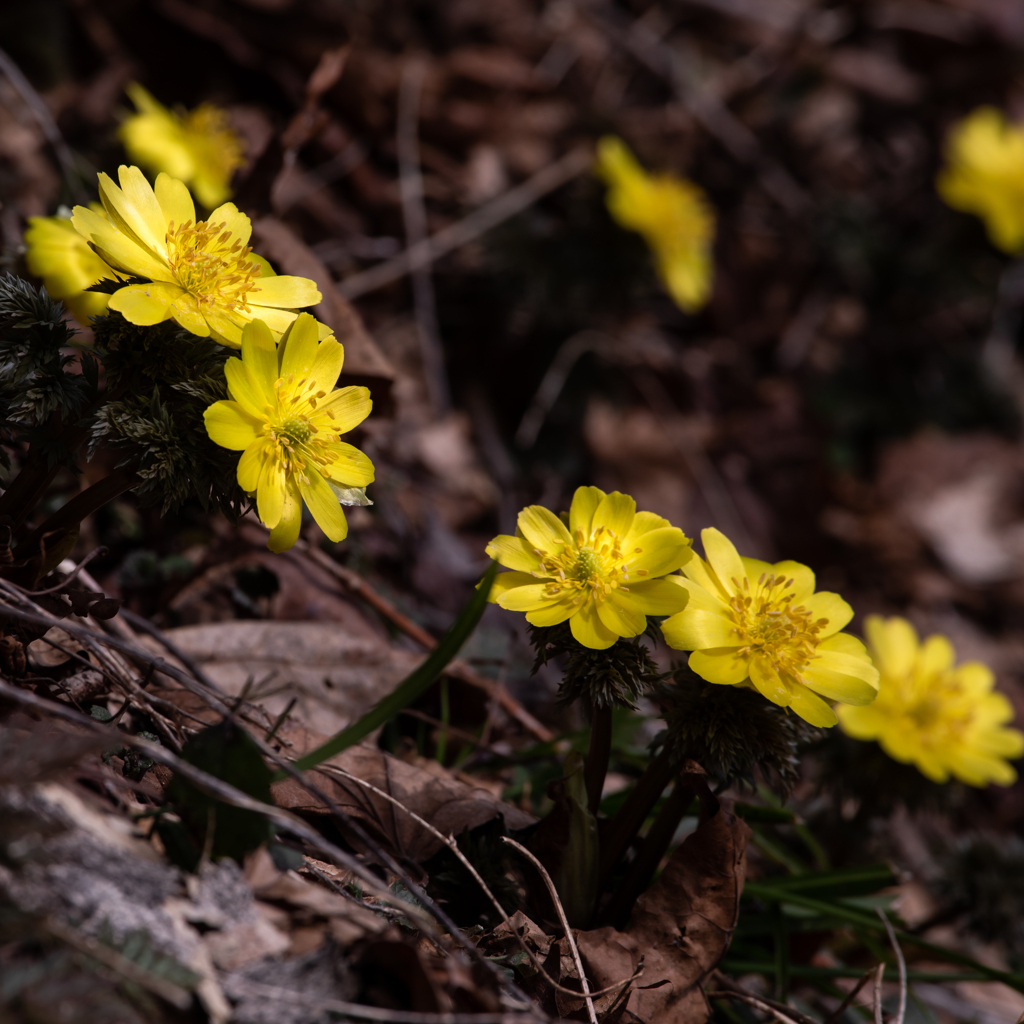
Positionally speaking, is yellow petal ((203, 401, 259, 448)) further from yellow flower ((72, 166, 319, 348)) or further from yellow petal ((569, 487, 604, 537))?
yellow petal ((569, 487, 604, 537))

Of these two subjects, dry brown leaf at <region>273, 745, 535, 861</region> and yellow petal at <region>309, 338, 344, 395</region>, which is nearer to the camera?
yellow petal at <region>309, 338, 344, 395</region>

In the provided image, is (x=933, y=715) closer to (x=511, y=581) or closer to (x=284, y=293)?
(x=511, y=581)

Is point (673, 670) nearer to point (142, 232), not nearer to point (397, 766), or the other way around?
point (397, 766)

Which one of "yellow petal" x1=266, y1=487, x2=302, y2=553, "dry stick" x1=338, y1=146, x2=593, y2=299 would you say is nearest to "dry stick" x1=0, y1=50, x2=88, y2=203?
"dry stick" x1=338, y1=146, x2=593, y2=299

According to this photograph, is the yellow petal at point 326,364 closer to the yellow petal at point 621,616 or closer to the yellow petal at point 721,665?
the yellow petal at point 621,616

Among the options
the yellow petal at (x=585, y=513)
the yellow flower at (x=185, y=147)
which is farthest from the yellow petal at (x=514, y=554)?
the yellow flower at (x=185, y=147)
